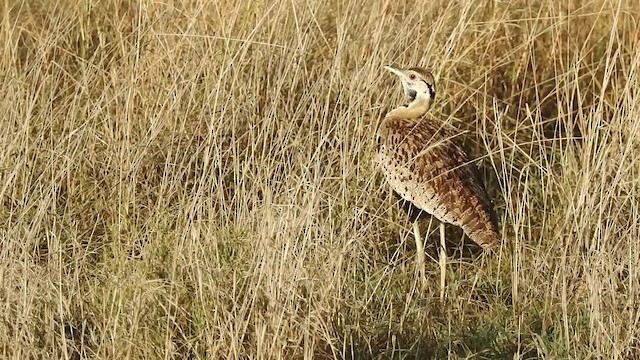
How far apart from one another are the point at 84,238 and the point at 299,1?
132 centimetres

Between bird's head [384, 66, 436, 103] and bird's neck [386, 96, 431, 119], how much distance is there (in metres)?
0.03

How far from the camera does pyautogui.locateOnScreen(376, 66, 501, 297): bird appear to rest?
4.82m

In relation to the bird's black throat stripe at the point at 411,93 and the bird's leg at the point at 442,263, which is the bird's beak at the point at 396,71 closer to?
the bird's black throat stripe at the point at 411,93

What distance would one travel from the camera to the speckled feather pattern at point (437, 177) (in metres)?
4.81

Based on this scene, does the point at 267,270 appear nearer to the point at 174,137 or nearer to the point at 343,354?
the point at 343,354

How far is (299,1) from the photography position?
17.5 ft

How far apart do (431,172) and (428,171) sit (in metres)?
0.01

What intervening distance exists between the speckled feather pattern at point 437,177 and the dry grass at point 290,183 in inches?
3.4

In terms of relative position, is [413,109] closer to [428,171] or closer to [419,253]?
[428,171]

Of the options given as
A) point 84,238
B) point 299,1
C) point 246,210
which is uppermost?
point 299,1

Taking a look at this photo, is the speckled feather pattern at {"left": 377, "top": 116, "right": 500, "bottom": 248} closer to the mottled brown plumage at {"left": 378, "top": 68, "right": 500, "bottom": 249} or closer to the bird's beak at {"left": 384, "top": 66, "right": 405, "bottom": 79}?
the mottled brown plumage at {"left": 378, "top": 68, "right": 500, "bottom": 249}

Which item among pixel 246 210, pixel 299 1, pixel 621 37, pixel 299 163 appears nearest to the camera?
pixel 246 210

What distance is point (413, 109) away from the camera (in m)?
5.19

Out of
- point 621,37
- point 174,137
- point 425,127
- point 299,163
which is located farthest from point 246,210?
point 621,37
